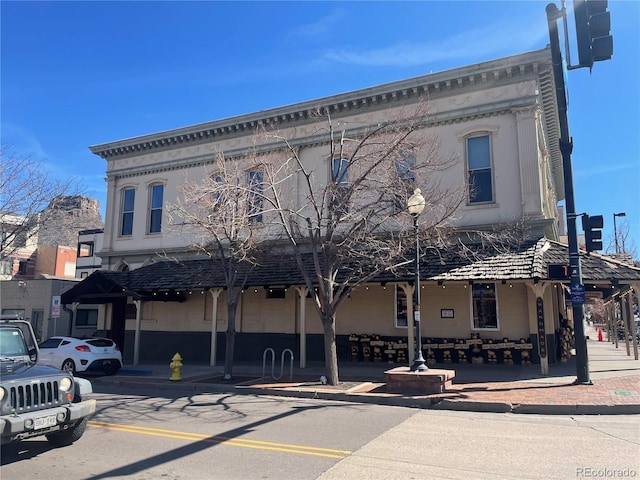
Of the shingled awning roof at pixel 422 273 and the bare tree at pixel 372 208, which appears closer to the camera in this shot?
the bare tree at pixel 372 208

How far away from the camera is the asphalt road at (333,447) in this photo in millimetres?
5980

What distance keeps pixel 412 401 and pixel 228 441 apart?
4804 millimetres

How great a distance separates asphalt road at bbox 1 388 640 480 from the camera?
5.98m

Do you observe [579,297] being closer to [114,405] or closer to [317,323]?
[317,323]

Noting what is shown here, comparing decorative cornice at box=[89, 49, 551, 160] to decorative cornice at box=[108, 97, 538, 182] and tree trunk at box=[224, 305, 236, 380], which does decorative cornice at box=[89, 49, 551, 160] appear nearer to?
decorative cornice at box=[108, 97, 538, 182]

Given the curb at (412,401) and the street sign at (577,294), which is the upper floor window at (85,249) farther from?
the street sign at (577,294)

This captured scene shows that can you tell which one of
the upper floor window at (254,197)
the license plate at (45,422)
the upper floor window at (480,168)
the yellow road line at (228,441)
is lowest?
the yellow road line at (228,441)

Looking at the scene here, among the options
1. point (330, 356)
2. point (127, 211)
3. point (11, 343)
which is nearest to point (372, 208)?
point (330, 356)

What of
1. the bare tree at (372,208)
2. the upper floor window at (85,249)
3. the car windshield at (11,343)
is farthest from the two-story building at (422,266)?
the upper floor window at (85,249)

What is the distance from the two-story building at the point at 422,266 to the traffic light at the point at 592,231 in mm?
1006

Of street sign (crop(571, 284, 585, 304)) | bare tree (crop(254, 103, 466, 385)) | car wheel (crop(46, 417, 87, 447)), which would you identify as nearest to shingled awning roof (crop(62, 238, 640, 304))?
bare tree (crop(254, 103, 466, 385))

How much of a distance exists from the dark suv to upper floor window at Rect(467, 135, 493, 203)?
13.7m

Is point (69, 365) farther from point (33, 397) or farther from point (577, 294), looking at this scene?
point (577, 294)

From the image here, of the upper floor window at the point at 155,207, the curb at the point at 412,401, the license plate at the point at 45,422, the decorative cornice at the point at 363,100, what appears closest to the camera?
the license plate at the point at 45,422
